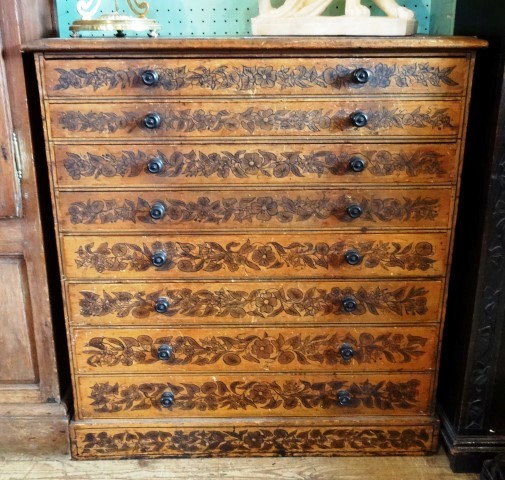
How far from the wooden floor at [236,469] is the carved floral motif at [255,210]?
0.84 m

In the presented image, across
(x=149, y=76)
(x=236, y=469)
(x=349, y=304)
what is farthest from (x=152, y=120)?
(x=236, y=469)

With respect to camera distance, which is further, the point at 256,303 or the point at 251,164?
the point at 256,303

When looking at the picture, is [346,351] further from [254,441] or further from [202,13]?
[202,13]

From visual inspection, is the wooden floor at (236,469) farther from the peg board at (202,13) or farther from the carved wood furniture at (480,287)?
the peg board at (202,13)

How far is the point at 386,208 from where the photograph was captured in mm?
1681

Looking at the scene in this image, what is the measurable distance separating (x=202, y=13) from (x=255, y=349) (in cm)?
119

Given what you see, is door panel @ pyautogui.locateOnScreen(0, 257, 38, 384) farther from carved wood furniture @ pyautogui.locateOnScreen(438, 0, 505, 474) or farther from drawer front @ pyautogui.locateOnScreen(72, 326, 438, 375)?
carved wood furniture @ pyautogui.locateOnScreen(438, 0, 505, 474)

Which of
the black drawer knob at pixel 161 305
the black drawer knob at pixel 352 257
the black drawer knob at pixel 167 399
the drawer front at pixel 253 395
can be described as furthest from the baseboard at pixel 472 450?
the black drawer knob at pixel 161 305

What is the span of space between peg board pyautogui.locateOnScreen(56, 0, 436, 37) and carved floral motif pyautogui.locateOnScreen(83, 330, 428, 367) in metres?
1.08

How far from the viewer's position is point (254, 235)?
5.58ft

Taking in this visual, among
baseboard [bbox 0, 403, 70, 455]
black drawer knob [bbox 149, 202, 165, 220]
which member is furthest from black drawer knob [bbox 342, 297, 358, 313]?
baseboard [bbox 0, 403, 70, 455]

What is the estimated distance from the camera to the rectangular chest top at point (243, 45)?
4.95 ft

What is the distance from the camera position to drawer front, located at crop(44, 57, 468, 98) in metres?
1.55

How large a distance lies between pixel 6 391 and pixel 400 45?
5.36ft
